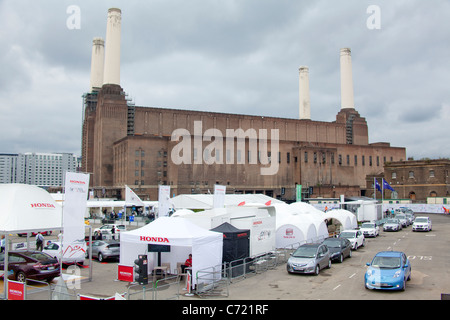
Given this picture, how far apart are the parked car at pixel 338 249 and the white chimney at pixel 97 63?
10356 cm

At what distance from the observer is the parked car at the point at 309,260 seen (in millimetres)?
19438

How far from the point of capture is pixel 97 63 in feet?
386

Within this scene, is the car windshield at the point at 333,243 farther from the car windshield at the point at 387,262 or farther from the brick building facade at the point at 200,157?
the brick building facade at the point at 200,157

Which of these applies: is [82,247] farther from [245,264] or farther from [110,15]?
[110,15]

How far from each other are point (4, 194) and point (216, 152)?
238 ft

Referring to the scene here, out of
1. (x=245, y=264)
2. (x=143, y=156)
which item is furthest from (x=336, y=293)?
(x=143, y=156)

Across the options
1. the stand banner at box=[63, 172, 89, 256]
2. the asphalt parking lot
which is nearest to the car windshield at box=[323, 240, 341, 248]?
the asphalt parking lot

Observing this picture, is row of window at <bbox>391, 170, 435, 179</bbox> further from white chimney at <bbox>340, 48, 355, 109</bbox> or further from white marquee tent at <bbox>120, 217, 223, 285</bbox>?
white marquee tent at <bbox>120, 217, 223, 285</bbox>

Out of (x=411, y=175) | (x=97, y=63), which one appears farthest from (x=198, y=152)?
(x=97, y=63)

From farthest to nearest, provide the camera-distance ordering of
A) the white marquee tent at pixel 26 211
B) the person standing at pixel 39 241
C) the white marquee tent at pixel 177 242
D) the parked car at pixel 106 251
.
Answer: the person standing at pixel 39 241 → the parked car at pixel 106 251 → the white marquee tent at pixel 177 242 → the white marquee tent at pixel 26 211

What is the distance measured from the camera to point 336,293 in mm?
16062

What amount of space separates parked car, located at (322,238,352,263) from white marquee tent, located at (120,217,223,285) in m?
7.77

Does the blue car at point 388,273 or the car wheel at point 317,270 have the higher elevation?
the blue car at point 388,273

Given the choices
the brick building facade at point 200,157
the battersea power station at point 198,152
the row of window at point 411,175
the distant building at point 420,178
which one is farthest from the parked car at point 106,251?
the row of window at point 411,175
